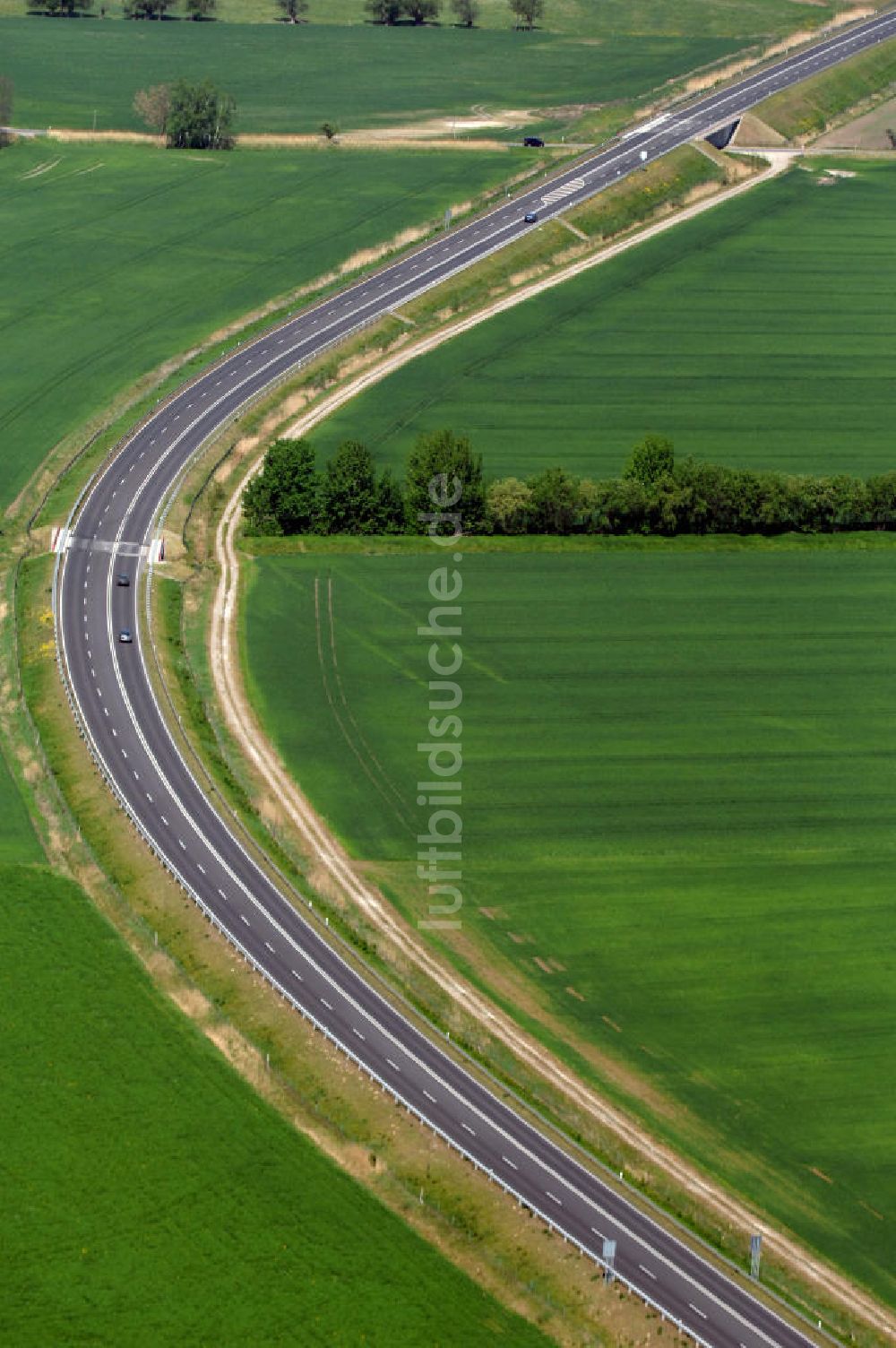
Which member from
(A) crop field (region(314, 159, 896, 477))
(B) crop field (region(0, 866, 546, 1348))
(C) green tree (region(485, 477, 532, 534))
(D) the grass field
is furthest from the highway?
(C) green tree (region(485, 477, 532, 534))

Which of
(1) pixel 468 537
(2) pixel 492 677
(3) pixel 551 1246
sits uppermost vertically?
(1) pixel 468 537

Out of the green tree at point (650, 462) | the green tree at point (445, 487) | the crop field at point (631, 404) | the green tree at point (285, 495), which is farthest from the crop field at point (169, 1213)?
the crop field at point (631, 404)

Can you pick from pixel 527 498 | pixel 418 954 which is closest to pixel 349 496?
pixel 527 498

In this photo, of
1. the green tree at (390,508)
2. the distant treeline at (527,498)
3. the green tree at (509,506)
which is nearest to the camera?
the green tree at (509,506)

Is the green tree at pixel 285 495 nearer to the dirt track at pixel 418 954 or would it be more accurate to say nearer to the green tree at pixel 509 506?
the dirt track at pixel 418 954

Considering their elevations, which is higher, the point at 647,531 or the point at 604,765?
the point at 647,531

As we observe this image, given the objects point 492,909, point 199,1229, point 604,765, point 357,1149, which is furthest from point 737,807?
point 199,1229

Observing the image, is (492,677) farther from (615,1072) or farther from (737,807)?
(615,1072)

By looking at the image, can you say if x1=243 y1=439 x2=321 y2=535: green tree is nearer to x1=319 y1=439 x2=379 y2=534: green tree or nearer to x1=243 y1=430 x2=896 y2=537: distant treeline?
x1=243 y1=430 x2=896 y2=537: distant treeline
